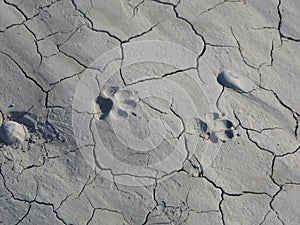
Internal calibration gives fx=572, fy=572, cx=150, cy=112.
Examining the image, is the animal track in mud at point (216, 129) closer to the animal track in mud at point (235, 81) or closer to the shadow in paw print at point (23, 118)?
the animal track in mud at point (235, 81)

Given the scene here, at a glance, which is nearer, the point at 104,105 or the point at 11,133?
the point at 11,133

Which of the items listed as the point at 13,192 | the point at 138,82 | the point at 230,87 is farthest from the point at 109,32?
the point at 13,192

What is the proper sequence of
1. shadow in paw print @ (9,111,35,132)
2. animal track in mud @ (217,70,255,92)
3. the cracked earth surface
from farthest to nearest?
animal track in mud @ (217,70,255,92)
shadow in paw print @ (9,111,35,132)
the cracked earth surface

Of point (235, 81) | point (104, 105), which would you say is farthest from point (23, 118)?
point (235, 81)

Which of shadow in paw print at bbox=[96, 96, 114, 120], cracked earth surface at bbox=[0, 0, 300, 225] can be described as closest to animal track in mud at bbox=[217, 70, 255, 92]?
cracked earth surface at bbox=[0, 0, 300, 225]

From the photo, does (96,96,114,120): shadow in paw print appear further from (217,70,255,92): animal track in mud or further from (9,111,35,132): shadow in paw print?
(217,70,255,92): animal track in mud

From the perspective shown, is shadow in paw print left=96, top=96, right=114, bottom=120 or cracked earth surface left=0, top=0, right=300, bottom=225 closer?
cracked earth surface left=0, top=0, right=300, bottom=225

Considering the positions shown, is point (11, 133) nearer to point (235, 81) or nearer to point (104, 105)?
point (104, 105)

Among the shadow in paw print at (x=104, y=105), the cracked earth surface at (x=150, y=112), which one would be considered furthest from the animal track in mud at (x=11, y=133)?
the shadow in paw print at (x=104, y=105)
